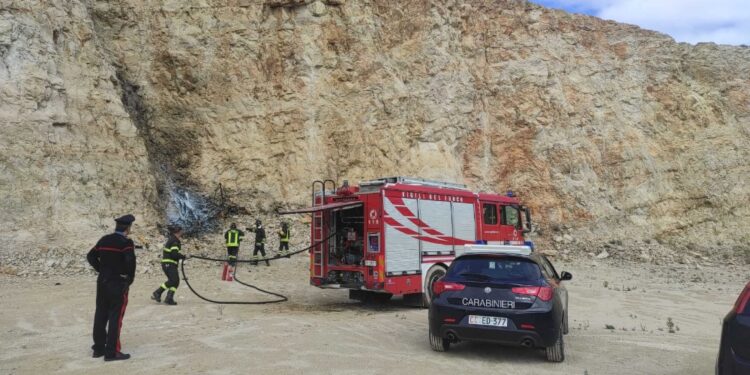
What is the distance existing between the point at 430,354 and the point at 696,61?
1148 inches

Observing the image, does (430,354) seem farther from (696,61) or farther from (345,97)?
(696,61)

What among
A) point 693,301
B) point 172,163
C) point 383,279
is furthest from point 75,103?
point 693,301

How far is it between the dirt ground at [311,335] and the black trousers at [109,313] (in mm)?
214

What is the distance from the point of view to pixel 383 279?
10.8 metres

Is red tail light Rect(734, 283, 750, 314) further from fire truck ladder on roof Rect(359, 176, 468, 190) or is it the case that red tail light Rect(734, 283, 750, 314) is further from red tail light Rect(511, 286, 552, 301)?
fire truck ladder on roof Rect(359, 176, 468, 190)

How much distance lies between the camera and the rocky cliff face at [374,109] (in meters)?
18.4

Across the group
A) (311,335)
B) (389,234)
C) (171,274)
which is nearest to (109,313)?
(311,335)

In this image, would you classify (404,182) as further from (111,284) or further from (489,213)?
(111,284)

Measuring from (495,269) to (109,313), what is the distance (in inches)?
197

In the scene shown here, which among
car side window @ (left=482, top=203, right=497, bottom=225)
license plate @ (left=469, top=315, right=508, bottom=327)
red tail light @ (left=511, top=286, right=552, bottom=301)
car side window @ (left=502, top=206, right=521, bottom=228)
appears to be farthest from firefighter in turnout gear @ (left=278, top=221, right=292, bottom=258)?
red tail light @ (left=511, top=286, right=552, bottom=301)

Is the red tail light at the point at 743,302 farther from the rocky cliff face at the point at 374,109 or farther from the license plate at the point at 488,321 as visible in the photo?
the rocky cliff face at the point at 374,109

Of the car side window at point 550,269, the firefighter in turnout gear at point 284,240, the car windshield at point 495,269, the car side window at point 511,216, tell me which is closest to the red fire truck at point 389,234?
the car side window at point 511,216

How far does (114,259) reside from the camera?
6.69m

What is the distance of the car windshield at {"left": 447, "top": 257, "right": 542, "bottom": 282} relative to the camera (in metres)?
6.87
